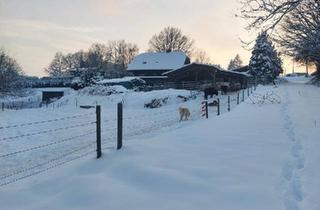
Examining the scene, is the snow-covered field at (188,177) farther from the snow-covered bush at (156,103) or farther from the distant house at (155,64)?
the distant house at (155,64)

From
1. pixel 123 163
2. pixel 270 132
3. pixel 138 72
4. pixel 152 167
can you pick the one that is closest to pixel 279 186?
pixel 152 167

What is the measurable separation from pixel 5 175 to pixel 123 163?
386cm

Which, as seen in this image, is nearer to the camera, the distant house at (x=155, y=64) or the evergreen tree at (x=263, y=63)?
the distant house at (x=155, y=64)

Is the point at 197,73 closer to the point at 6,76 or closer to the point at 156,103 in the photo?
the point at 156,103

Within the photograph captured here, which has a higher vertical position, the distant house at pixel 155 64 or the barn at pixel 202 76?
the distant house at pixel 155 64

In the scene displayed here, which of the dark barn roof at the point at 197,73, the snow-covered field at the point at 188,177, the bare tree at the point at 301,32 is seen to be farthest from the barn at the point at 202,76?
the snow-covered field at the point at 188,177

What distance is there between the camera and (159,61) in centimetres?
8419

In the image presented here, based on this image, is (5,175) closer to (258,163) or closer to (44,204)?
(44,204)

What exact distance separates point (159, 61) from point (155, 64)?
1079 millimetres

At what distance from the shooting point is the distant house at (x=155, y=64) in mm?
82688

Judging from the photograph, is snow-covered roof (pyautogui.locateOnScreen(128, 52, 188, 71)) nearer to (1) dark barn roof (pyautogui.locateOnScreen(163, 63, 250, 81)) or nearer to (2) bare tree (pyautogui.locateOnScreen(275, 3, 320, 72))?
(1) dark barn roof (pyautogui.locateOnScreen(163, 63, 250, 81))

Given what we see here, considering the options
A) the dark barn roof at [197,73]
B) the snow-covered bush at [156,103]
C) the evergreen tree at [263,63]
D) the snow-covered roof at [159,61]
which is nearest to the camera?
the snow-covered bush at [156,103]

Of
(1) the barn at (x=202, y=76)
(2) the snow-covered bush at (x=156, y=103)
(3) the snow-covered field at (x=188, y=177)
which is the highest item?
(1) the barn at (x=202, y=76)

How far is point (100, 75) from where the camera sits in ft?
276
